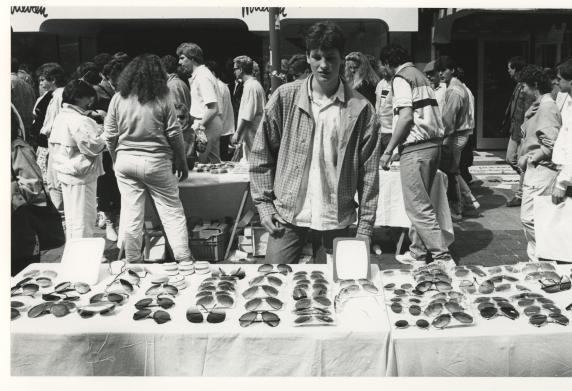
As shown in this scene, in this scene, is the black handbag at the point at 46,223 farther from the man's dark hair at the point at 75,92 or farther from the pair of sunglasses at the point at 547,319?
the pair of sunglasses at the point at 547,319

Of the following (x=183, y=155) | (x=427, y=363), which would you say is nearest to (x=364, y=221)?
(x=427, y=363)

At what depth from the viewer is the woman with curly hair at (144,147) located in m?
4.66

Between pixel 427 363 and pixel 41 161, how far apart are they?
5.27 meters

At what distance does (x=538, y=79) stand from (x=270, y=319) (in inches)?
151

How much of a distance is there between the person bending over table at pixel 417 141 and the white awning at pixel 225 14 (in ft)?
10.0

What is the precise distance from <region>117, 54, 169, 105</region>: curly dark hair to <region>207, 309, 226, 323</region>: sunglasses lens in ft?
8.75

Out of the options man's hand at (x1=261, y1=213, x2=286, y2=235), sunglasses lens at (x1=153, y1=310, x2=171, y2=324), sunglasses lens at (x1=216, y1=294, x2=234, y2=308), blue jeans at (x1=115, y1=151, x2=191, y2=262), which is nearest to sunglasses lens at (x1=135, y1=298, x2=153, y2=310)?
sunglasses lens at (x1=153, y1=310, x2=171, y2=324)

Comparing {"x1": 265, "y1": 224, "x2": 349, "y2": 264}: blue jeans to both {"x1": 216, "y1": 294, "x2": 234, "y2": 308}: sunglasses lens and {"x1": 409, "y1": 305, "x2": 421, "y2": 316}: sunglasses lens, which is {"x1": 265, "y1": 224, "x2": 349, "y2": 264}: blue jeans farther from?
{"x1": 409, "y1": 305, "x2": 421, "y2": 316}: sunglasses lens

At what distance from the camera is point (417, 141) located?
15.8 ft

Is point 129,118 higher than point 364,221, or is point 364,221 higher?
point 129,118

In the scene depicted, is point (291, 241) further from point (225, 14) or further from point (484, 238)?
point (225, 14)

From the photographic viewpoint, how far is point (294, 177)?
119 inches

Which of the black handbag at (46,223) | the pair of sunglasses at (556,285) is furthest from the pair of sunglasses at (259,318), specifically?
the black handbag at (46,223)

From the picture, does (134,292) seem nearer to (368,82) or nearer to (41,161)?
(41,161)
